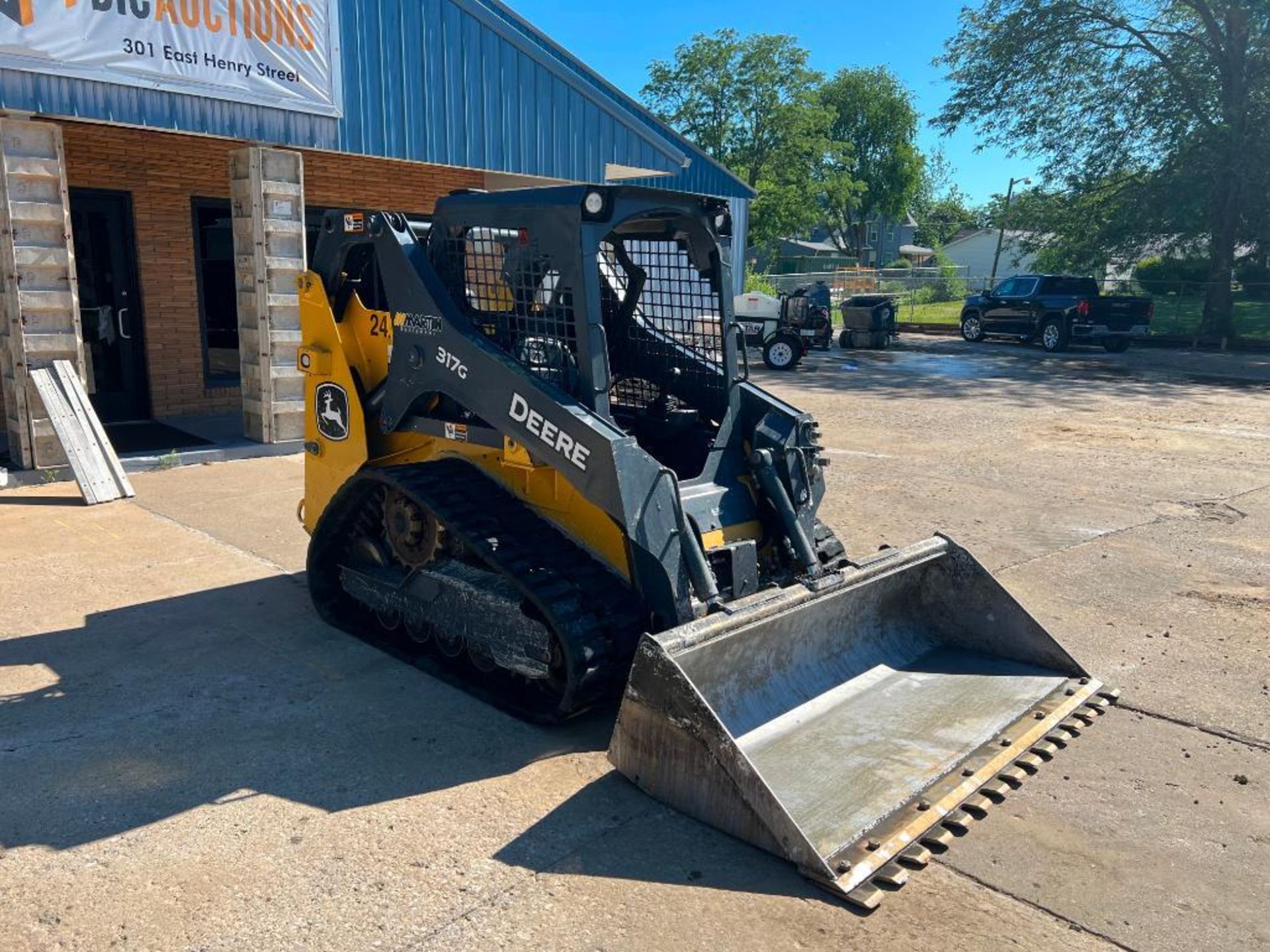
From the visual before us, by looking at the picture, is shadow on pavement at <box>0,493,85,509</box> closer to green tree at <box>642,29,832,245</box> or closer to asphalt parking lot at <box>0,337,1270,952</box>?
asphalt parking lot at <box>0,337,1270,952</box>

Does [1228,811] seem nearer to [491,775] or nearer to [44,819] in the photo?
[491,775]

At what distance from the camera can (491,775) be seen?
3994 mm

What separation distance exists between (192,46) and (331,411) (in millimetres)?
5847

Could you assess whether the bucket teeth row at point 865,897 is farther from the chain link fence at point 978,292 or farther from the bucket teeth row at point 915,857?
the chain link fence at point 978,292

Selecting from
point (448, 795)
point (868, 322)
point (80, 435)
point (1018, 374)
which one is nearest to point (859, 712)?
point (448, 795)

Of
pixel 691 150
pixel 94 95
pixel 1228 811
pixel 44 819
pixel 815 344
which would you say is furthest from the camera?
pixel 815 344

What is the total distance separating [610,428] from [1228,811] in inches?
111

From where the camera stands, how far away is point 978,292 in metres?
34.3

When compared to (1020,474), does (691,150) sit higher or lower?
higher

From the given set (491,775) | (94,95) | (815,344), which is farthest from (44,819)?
(815,344)

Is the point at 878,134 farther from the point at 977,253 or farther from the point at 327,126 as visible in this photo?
the point at 327,126

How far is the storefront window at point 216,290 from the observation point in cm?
1219

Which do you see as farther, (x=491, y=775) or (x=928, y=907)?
(x=491, y=775)

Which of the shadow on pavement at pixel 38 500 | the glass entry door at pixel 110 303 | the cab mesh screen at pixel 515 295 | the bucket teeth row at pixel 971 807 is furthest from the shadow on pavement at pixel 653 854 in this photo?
the glass entry door at pixel 110 303
